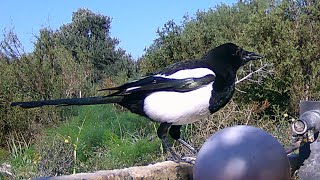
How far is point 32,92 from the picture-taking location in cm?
791

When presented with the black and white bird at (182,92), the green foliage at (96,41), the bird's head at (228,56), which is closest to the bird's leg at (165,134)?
the black and white bird at (182,92)

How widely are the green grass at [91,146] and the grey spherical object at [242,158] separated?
3106 millimetres

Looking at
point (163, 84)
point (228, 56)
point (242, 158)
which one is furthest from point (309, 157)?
point (242, 158)

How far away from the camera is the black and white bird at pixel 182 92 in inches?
114

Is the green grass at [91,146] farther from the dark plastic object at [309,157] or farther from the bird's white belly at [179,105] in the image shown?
the dark plastic object at [309,157]

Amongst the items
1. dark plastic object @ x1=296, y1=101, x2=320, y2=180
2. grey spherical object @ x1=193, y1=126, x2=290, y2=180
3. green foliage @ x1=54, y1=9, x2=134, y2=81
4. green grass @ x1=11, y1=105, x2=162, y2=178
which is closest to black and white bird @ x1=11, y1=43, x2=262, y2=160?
dark plastic object @ x1=296, y1=101, x2=320, y2=180

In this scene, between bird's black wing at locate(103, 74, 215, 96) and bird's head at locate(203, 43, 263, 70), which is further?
bird's head at locate(203, 43, 263, 70)

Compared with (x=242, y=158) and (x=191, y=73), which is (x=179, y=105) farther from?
(x=242, y=158)

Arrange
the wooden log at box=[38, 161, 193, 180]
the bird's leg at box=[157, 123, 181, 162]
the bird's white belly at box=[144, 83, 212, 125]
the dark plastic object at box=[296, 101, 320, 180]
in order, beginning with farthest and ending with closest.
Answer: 1. the bird's leg at box=[157, 123, 181, 162]
2. the bird's white belly at box=[144, 83, 212, 125]
3. the dark plastic object at box=[296, 101, 320, 180]
4. the wooden log at box=[38, 161, 193, 180]

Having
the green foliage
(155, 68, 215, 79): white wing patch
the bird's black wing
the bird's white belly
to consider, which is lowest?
the bird's white belly

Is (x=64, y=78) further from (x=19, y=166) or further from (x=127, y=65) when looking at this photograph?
(x=127, y=65)

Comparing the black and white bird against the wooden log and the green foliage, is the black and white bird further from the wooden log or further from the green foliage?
the green foliage

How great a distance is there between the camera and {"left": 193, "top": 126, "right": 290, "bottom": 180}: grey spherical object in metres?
1.77

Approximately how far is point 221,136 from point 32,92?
6.35 meters
